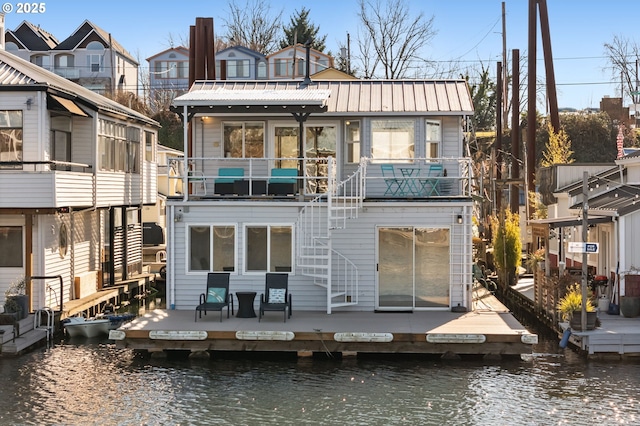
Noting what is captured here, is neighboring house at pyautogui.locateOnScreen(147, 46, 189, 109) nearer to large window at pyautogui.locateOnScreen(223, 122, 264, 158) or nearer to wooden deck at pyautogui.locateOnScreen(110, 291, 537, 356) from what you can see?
large window at pyautogui.locateOnScreen(223, 122, 264, 158)

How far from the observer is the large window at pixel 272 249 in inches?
862

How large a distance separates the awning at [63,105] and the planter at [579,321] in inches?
563

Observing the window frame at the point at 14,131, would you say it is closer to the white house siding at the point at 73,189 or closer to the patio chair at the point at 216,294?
the white house siding at the point at 73,189

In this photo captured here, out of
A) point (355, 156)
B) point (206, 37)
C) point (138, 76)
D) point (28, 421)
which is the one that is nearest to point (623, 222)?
point (355, 156)

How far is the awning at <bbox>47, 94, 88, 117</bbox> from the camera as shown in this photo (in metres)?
23.3

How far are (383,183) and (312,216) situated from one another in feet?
9.25

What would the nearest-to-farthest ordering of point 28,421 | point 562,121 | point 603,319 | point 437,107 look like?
point 28,421 → point 603,319 → point 437,107 → point 562,121

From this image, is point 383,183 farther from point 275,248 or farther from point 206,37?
point 206,37

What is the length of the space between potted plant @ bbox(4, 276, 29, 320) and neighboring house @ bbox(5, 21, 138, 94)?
49159 millimetres

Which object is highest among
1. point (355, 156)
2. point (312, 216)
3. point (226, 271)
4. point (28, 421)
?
point (355, 156)

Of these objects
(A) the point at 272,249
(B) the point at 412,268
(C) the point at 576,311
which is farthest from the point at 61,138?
(C) the point at 576,311

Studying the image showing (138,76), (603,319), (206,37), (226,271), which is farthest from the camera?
(138,76)

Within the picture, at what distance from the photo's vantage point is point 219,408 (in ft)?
50.4

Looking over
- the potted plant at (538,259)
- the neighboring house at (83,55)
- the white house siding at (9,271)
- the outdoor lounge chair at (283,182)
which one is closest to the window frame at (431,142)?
the outdoor lounge chair at (283,182)
